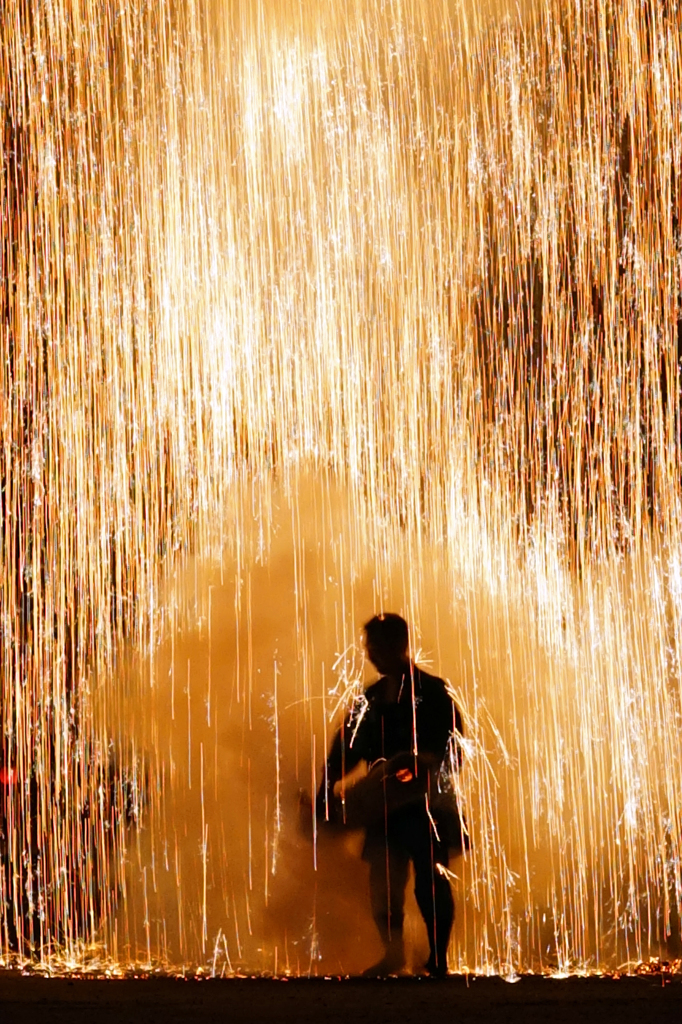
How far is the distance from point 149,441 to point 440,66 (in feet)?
2.92

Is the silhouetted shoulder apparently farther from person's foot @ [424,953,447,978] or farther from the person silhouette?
person's foot @ [424,953,447,978]

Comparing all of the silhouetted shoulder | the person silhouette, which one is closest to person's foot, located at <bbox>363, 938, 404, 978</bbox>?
the person silhouette

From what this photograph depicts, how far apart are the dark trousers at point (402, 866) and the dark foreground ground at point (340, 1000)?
0.10 meters

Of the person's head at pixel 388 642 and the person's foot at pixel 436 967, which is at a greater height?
the person's head at pixel 388 642

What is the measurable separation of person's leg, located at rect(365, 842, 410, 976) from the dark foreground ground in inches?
3.0

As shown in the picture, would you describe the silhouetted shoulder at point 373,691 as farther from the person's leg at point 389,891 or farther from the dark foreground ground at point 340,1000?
the dark foreground ground at point 340,1000

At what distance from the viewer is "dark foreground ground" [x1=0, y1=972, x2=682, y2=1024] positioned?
63.1 inches

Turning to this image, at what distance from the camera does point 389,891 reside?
177 centimetres

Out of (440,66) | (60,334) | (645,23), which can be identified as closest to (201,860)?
(60,334)

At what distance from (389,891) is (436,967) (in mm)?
145

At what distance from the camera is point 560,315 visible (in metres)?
1.88

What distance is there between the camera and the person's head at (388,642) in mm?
1801

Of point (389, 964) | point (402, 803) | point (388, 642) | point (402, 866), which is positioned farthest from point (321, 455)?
point (389, 964)

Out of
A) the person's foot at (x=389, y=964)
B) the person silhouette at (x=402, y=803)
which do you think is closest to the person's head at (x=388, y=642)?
the person silhouette at (x=402, y=803)
